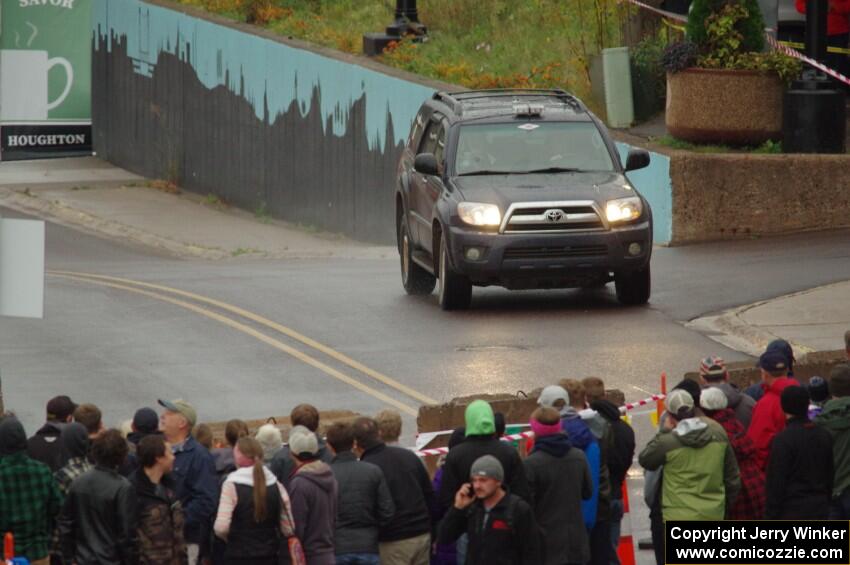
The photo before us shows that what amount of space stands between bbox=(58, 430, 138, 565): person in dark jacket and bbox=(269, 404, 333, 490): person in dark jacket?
3.01ft

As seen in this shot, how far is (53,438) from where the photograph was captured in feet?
35.2

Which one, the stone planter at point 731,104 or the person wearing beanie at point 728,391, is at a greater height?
the stone planter at point 731,104

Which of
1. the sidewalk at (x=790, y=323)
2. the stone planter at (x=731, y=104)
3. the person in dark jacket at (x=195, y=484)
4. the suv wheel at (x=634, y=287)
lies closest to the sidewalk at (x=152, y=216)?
the stone planter at (x=731, y=104)

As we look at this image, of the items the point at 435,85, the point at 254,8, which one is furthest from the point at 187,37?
the point at 435,85

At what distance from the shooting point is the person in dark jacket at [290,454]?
10117mm

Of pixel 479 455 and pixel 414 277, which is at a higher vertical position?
pixel 479 455

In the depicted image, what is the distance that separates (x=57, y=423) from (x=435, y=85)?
2078 cm

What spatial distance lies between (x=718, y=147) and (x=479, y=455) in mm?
17379

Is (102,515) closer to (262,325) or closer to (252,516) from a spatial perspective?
(252,516)

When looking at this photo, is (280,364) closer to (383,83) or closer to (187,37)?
(383,83)

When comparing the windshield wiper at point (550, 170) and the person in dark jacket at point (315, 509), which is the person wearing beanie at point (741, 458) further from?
the windshield wiper at point (550, 170)

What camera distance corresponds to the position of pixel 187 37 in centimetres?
3888

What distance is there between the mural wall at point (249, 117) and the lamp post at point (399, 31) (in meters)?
0.76

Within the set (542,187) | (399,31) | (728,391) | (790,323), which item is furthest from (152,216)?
(728,391)
